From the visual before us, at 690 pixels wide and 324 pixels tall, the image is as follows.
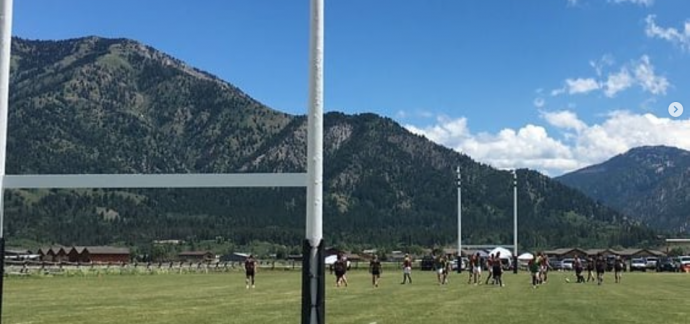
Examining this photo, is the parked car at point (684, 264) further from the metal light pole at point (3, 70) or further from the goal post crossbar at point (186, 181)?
the metal light pole at point (3, 70)

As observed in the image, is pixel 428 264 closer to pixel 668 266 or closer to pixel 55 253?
pixel 668 266

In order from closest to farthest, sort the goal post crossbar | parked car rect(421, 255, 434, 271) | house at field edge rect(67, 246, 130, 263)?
the goal post crossbar < parked car rect(421, 255, 434, 271) < house at field edge rect(67, 246, 130, 263)

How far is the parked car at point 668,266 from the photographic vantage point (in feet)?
266

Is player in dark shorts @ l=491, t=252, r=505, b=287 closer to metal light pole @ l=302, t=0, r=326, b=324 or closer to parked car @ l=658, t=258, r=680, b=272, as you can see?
metal light pole @ l=302, t=0, r=326, b=324

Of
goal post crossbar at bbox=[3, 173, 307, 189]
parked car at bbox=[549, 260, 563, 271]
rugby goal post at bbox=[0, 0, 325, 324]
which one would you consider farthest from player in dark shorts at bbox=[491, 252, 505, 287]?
parked car at bbox=[549, 260, 563, 271]

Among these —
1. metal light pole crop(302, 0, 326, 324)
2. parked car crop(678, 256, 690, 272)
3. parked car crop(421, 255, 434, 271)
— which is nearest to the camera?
metal light pole crop(302, 0, 326, 324)

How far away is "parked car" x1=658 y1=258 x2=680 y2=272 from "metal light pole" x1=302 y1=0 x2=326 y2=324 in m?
80.7

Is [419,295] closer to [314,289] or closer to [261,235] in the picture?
[314,289]

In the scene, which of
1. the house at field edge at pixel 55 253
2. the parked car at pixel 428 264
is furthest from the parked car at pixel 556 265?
the house at field edge at pixel 55 253

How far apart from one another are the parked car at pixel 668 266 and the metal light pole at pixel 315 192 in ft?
265

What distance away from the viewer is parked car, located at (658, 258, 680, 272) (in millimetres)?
81075

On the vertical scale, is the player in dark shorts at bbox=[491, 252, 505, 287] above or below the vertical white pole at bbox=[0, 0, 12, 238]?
below

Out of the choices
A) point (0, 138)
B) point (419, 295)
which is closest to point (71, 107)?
point (0, 138)

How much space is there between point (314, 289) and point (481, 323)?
13.7 m
